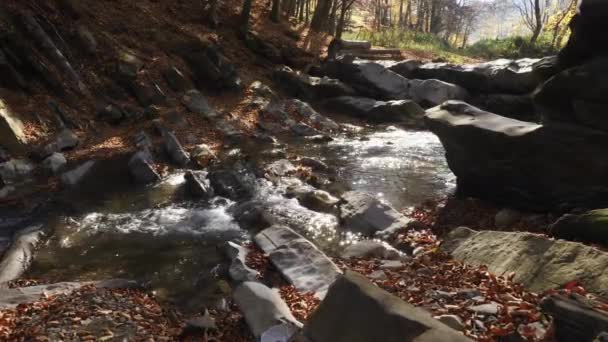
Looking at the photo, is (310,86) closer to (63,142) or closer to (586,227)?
(63,142)

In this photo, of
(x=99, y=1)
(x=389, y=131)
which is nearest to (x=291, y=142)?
(x=389, y=131)

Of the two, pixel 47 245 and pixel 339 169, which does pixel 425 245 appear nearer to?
pixel 339 169

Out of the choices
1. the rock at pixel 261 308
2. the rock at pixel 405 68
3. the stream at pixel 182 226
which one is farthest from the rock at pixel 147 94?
the rock at pixel 261 308

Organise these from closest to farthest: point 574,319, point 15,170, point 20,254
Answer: point 574,319, point 20,254, point 15,170

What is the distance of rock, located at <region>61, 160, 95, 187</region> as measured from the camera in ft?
39.2

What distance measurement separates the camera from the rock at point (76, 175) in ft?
39.2

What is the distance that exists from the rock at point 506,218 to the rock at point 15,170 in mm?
11110

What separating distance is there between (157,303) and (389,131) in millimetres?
13614

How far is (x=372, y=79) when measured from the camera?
75.3ft

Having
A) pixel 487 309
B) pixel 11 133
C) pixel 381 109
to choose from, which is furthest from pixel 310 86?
pixel 487 309

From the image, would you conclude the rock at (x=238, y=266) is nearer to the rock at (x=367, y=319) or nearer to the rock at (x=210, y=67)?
the rock at (x=367, y=319)

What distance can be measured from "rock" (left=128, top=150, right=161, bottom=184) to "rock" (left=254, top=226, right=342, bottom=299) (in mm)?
4778

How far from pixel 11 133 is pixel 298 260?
9.81 m

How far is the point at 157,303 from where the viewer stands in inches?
277
